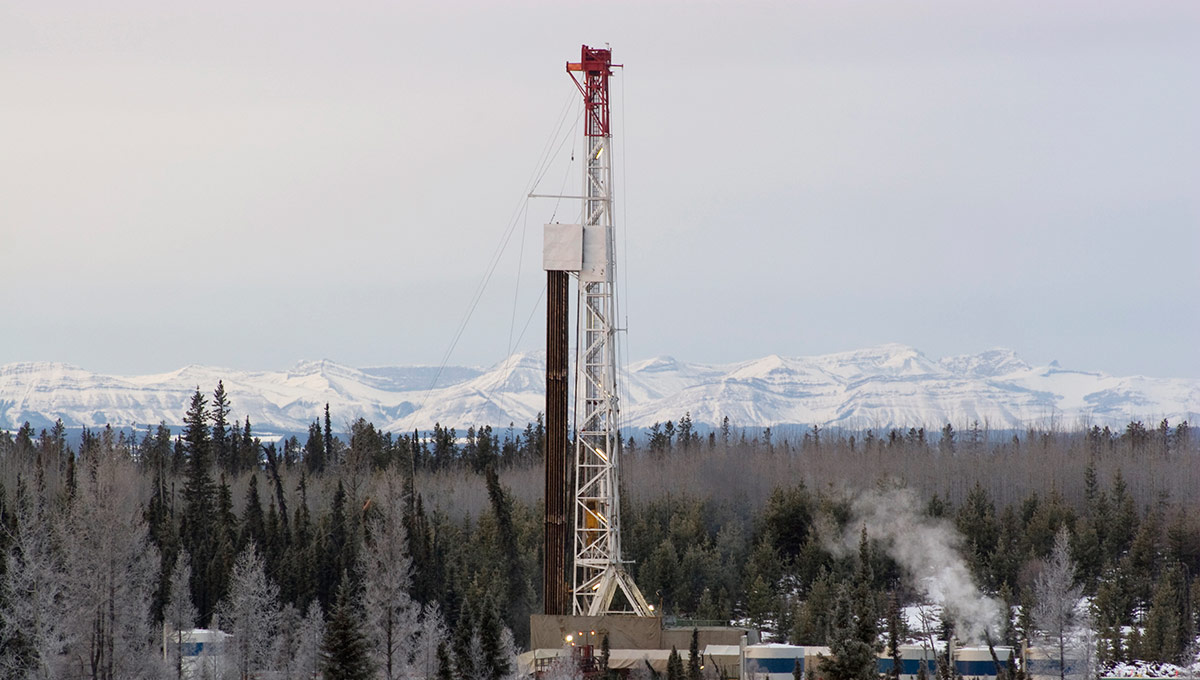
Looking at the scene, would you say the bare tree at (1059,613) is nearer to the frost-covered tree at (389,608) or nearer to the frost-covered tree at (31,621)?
the frost-covered tree at (389,608)

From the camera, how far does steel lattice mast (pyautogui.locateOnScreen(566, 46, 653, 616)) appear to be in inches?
1849

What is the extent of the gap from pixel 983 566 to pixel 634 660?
3301cm

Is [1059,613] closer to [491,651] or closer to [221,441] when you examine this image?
[491,651]

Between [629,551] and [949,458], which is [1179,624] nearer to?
[629,551]

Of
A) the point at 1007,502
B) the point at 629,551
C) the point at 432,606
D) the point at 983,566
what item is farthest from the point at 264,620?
the point at 1007,502

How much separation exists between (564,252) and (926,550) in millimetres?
37475

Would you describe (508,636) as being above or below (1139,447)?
below

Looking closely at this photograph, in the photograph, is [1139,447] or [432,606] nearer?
[432,606]

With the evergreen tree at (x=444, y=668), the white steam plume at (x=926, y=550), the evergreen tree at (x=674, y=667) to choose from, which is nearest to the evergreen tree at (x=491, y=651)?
the evergreen tree at (x=444, y=668)

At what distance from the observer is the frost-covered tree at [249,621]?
171 feet

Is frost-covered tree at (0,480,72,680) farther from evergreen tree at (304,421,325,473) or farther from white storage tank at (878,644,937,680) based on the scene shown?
evergreen tree at (304,421,325,473)

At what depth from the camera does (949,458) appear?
10431 centimetres

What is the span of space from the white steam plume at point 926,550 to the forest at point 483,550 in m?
0.32

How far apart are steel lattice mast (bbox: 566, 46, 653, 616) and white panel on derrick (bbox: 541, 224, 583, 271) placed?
0.35 m
